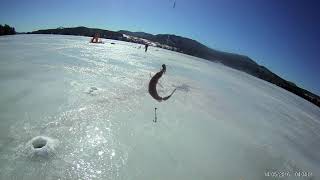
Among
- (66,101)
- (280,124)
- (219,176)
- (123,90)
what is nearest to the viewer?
(219,176)

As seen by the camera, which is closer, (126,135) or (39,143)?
(39,143)

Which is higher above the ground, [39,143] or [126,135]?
[126,135]

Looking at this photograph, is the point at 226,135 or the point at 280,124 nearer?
the point at 226,135

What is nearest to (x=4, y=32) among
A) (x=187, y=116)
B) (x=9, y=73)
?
(x=9, y=73)

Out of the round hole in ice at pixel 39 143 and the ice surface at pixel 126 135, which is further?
the round hole in ice at pixel 39 143

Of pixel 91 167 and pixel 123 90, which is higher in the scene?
pixel 123 90

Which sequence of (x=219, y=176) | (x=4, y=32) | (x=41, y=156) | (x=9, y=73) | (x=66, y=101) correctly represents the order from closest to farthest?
(x=41, y=156) → (x=219, y=176) → (x=66, y=101) → (x=9, y=73) → (x=4, y=32)

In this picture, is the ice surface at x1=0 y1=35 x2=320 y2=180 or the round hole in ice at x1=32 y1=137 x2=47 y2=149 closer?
the ice surface at x1=0 y1=35 x2=320 y2=180

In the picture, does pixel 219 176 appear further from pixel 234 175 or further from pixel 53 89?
pixel 53 89
